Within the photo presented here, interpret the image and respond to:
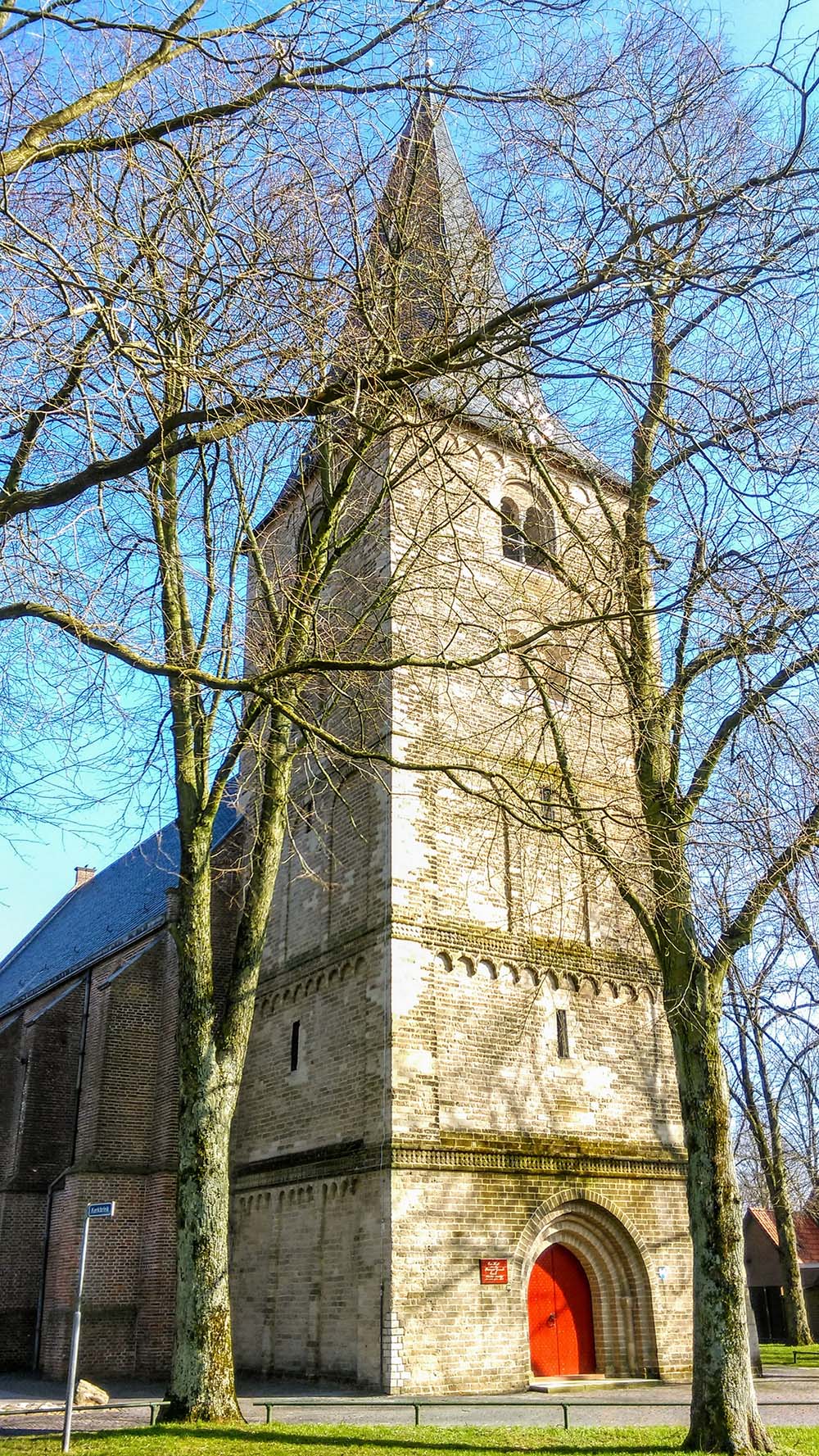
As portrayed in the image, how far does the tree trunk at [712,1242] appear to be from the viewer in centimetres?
895

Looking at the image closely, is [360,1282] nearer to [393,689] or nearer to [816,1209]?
[393,689]

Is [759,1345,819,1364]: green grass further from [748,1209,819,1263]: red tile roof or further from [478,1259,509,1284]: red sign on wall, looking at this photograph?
[748,1209,819,1263]: red tile roof

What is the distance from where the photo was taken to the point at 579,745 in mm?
17875

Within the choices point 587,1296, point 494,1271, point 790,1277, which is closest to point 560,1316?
point 587,1296

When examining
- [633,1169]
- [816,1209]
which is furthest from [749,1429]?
[816,1209]

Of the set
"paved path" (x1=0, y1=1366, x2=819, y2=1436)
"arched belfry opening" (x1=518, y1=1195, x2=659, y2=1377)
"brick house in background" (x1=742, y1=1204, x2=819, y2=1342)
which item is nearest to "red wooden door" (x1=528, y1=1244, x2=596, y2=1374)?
"arched belfry opening" (x1=518, y1=1195, x2=659, y2=1377)

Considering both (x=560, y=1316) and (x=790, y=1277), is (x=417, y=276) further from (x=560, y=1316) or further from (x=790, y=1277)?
(x=790, y=1277)

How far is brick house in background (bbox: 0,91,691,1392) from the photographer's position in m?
13.4

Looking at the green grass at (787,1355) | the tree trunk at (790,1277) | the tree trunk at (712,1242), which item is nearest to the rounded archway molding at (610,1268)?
the tree trunk at (712,1242)

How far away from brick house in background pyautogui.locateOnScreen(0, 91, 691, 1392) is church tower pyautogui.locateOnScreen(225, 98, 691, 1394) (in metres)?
0.04

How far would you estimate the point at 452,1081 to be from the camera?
561 inches

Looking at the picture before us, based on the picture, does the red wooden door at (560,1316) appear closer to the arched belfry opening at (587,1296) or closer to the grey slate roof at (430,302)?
the arched belfry opening at (587,1296)

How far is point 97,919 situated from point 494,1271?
15.9m

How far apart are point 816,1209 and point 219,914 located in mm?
22057
